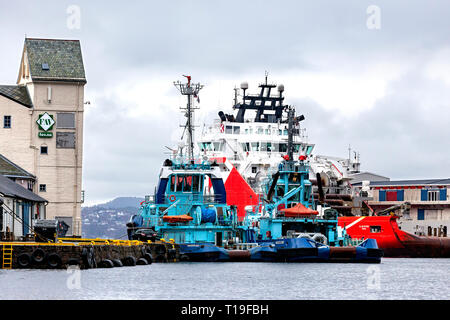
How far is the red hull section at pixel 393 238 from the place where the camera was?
90188 mm

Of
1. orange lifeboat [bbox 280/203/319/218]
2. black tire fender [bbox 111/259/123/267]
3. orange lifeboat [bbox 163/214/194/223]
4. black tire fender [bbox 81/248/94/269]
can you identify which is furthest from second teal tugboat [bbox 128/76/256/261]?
black tire fender [bbox 81/248/94/269]

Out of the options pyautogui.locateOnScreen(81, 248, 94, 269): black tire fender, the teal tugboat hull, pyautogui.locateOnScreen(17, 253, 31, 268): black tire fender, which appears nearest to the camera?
pyautogui.locateOnScreen(17, 253, 31, 268): black tire fender

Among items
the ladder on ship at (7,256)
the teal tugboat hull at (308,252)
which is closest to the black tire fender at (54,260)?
the ladder on ship at (7,256)

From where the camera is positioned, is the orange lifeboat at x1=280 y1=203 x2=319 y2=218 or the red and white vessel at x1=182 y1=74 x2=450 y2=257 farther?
the red and white vessel at x1=182 y1=74 x2=450 y2=257

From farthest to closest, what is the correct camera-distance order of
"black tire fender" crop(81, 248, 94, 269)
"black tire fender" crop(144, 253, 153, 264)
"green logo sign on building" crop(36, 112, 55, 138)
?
1. "green logo sign on building" crop(36, 112, 55, 138)
2. "black tire fender" crop(144, 253, 153, 264)
3. "black tire fender" crop(81, 248, 94, 269)

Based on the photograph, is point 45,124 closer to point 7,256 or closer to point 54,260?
point 7,256

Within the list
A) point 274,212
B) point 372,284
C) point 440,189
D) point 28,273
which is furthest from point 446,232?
point 28,273

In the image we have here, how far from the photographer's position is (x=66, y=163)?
8244cm

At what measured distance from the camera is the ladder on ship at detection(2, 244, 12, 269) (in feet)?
166

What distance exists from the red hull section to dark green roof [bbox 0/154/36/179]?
27.5 meters

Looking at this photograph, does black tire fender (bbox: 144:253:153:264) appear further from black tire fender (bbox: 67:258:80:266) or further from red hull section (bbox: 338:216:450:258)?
red hull section (bbox: 338:216:450:258)

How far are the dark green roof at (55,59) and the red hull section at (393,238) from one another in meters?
26.3

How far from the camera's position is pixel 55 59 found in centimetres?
8431

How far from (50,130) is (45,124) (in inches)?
23.8
